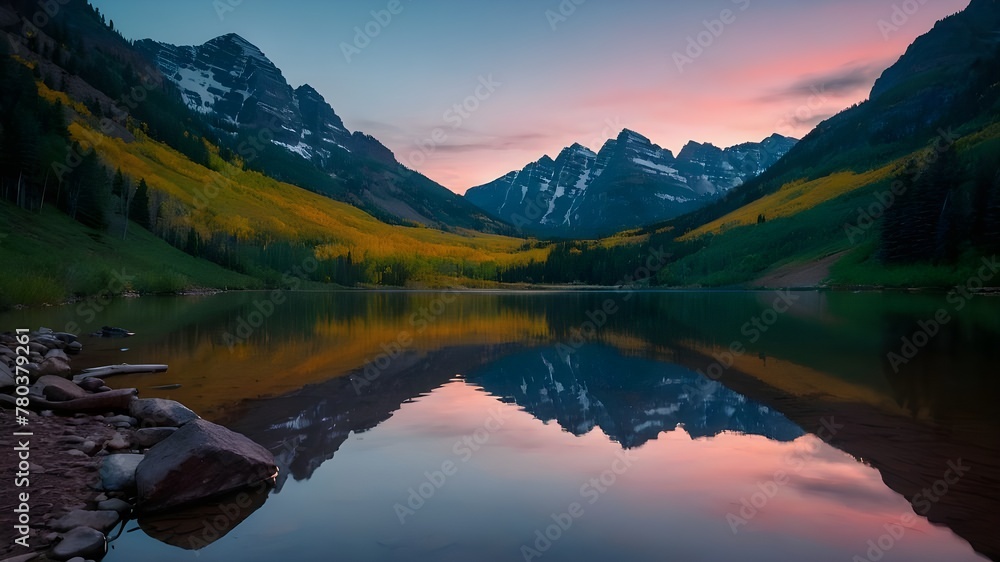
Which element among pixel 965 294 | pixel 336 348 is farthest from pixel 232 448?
pixel 965 294

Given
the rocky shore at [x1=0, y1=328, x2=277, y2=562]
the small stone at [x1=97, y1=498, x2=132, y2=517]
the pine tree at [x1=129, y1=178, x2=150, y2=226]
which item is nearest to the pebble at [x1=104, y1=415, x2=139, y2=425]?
the rocky shore at [x1=0, y1=328, x2=277, y2=562]

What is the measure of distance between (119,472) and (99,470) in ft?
2.84

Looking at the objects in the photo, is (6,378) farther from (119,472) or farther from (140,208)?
(140,208)

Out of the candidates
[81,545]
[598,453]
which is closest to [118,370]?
[81,545]

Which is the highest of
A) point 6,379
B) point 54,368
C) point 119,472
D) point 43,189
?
point 43,189

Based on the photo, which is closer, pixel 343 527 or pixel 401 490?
pixel 343 527

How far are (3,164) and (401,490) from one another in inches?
4884

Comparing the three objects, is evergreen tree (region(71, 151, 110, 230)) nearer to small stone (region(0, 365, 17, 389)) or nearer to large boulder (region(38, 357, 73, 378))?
large boulder (region(38, 357, 73, 378))

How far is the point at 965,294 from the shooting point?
9125 cm

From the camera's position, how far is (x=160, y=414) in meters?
16.1

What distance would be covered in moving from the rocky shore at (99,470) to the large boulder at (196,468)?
0.07ft

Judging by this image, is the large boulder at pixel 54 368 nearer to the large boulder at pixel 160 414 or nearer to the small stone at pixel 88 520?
the large boulder at pixel 160 414

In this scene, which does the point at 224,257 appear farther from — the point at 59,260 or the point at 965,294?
the point at 965,294

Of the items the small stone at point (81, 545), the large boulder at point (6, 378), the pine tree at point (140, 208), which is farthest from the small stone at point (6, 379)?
the pine tree at point (140, 208)
